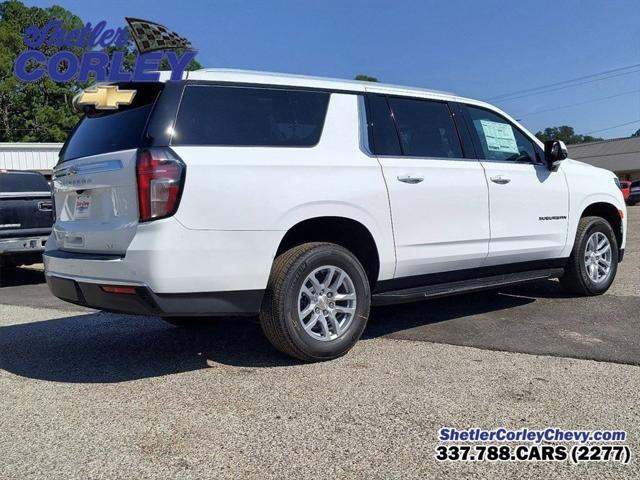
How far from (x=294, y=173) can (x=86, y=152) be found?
1.50 metres

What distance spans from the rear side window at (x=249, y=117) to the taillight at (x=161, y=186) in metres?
0.19

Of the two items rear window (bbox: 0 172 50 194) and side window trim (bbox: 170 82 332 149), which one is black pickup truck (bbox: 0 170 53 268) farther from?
side window trim (bbox: 170 82 332 149)

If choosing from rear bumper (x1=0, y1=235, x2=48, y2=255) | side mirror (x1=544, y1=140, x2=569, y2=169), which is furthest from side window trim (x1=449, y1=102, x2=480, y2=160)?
rear bumper (x1=0, y1=235, x2=48, y2=255)

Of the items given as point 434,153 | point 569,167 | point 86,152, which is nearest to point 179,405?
point 86,152

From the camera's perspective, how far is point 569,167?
19.8ft

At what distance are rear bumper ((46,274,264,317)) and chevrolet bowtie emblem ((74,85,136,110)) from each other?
1.19m

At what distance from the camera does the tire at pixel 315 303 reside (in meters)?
3.94

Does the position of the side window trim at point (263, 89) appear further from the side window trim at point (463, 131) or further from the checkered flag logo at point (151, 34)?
the checkered flag logo at point (151, 34)

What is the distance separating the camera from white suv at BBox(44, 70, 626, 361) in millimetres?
3646

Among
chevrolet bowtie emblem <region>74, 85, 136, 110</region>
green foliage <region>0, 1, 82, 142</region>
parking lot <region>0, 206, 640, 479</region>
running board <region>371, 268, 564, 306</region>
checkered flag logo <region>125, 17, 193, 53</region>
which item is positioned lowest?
parking lot <region>0, 206, 640, 479</region>

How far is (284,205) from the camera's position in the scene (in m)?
3.90

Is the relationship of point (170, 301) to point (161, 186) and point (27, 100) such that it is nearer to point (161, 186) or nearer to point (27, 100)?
point (161, 186)

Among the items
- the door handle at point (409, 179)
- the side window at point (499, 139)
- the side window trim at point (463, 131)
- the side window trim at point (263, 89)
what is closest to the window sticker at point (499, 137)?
the side window at point (499, 139)

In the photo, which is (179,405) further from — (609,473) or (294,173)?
(609,473)
